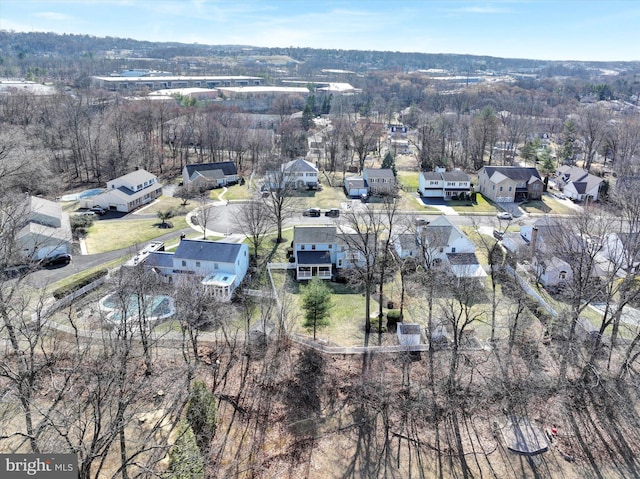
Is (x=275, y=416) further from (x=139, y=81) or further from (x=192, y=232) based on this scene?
(x=139, y=81)

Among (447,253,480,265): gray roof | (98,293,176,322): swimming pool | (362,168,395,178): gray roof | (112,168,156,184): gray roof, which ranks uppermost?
(362,168,395,178): gray roof

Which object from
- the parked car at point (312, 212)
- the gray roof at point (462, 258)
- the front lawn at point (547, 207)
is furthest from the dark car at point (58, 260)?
the front lawn at point (547, 207)

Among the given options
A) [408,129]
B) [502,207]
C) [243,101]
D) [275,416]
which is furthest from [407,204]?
[243,101]

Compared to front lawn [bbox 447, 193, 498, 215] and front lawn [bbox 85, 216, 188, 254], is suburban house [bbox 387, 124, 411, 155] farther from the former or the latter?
front lawn [bbox 85, 216, 188, 254]

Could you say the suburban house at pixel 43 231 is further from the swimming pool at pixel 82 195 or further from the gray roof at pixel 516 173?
the gray roof at pixel 516 173

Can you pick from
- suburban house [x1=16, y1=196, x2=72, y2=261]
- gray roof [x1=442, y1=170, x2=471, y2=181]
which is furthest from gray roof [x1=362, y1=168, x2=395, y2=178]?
suburban house [x1=16, y1=196, x2=72, y2=261]

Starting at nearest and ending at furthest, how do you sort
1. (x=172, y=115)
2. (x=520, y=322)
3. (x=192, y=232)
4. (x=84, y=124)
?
1. (x=520, y=322)
2. (x=192, y=232)
3. (x=84, y=124)
4. (x=172, y=115)
